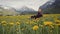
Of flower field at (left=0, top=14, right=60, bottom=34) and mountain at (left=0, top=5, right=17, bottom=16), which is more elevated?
mountain at (left=0, top=5, right=17, bottom=16)

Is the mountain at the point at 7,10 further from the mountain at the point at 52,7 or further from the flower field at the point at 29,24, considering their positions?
the mountain at the point at 52,7

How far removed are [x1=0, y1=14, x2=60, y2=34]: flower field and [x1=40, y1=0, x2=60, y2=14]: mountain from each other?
0.05 metres

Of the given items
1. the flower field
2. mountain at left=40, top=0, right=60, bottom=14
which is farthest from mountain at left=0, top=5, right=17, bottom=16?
mountain at left=40, top=0, right=60, bottom=14

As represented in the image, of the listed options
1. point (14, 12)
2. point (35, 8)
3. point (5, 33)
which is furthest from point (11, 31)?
point (35, 8)

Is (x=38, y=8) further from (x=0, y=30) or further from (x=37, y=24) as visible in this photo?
(x=0, y=30)

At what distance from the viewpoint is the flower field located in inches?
95.3

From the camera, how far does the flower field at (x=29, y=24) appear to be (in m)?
2.42

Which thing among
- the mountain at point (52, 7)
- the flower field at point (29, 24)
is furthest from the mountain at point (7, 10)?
the mountain at point (52, 7)

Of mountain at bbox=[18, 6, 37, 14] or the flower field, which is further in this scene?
mountain at bbox=[18, 6, 37, 14]

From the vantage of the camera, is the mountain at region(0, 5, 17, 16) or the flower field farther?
the mountain at region(0, 5, 17, 16)

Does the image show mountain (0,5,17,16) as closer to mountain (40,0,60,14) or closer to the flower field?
the flower field

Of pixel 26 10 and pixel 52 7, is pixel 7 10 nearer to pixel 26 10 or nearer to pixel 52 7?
pixel 26 10

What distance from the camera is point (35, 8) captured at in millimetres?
2543

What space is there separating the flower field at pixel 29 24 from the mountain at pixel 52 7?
51 mm
